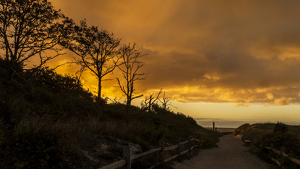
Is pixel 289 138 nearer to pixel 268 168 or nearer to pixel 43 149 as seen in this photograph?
pixel 268 168

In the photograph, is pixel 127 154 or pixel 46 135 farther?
pixel 127 154

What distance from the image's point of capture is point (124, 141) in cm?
1122

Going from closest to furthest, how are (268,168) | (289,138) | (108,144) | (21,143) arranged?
→ (21,143) → (108,144) → (268,168) → (289,138)

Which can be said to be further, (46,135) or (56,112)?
(56,112)

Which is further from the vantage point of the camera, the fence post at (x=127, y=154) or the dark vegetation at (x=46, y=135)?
the fence post at (x=127, y=154)

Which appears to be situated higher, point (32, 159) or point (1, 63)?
point (1, 63)

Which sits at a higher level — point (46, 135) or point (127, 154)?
point (46, 135)

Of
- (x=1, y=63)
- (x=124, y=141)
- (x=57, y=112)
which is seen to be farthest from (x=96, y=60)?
(x=124, y=141)

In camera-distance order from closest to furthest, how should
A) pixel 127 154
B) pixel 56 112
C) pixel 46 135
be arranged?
1. pixel 46 135
2. pixel 127 154
3. pixel 56 112

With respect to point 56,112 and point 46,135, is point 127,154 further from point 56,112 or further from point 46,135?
point 56,112

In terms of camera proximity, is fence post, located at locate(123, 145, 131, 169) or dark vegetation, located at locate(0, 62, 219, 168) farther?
fence post, located at locate(123, 145, 131, 169)

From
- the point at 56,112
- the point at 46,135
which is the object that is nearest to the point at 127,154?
the point at 46,135

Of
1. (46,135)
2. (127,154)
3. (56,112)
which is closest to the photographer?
(46,135)

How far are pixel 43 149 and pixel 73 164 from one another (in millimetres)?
1080
